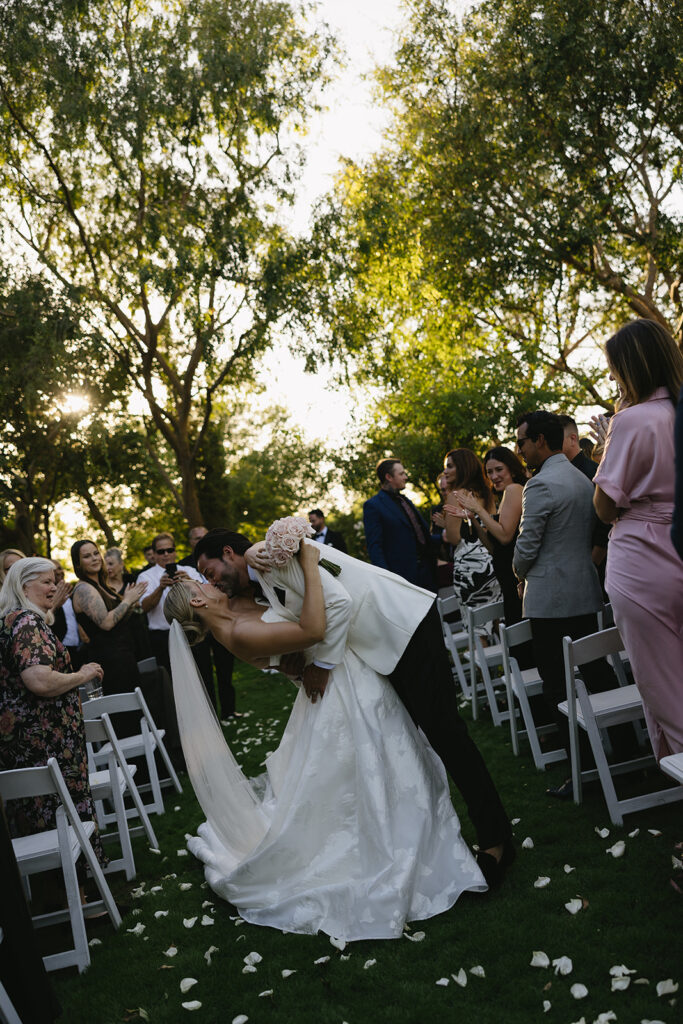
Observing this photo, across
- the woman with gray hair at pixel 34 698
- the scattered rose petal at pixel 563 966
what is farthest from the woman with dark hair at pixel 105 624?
the scattered rose petal at pixel 563 966

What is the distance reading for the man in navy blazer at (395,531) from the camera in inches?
357

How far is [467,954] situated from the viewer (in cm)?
361

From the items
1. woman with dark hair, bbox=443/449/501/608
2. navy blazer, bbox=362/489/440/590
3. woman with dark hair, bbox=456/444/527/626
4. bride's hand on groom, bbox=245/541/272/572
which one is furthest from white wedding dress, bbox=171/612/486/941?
navy blazer, bbox=362/489/440/590

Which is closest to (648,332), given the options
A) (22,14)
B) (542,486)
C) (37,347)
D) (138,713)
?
(542,486)

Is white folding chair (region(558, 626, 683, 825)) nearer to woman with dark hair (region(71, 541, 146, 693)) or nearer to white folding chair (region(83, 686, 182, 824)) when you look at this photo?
white folding chair (region(83, 686, 182, 824))

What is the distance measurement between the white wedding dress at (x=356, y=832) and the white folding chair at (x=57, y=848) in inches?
31.9

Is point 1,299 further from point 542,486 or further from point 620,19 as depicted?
point 542,486

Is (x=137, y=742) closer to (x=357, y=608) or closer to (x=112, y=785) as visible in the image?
(x=112, y=785)

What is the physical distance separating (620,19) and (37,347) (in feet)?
39.4

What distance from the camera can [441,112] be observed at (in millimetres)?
18031

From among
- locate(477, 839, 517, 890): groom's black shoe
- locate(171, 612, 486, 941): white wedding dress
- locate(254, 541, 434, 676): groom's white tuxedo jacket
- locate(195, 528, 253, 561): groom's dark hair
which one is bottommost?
locate(477, 839, 517, 890): groom's black shoe

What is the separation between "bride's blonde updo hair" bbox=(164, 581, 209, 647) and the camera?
4.43 metres

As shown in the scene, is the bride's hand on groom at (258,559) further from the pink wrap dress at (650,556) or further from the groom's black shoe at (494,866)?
the groom's black shoe at (494,866)

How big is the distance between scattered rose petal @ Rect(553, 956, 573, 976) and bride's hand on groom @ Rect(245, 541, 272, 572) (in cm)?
209
